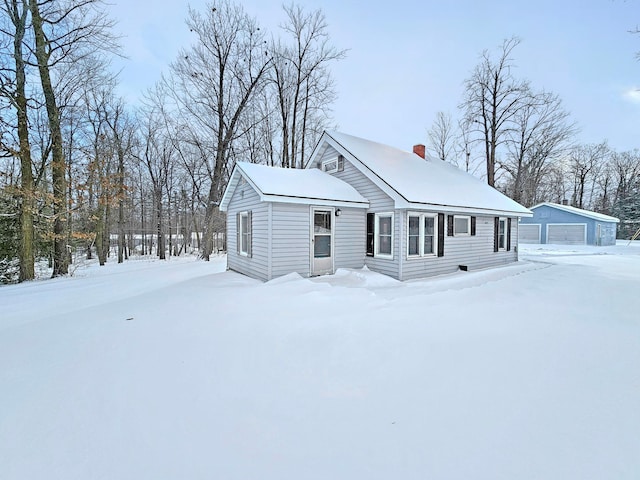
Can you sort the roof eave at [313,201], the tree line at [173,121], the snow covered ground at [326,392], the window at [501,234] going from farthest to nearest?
1. the window at [501,234]
2. the tree line at [173,121]
3. the roof eave at [313,201]
4. the snow covered ground at [326,392]

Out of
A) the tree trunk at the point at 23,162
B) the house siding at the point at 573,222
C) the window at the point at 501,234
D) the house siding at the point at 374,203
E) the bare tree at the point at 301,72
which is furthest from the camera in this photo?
the house siding at the point at 573,222

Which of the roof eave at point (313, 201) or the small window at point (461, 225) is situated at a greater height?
the roof eave at point (313, 201)

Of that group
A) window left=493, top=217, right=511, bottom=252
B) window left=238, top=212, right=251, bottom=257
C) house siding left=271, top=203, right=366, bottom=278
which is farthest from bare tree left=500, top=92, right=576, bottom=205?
window left=238, top=212, right=251, bottom=257

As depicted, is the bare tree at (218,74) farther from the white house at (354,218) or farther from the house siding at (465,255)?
the house siding at (465,255)

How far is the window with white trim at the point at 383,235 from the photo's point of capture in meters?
8.62

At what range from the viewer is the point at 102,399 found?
262 cm

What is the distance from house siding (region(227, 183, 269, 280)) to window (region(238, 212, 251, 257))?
16 cm

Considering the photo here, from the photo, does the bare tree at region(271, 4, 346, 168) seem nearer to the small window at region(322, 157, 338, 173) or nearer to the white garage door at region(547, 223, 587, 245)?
the small window at region(322, 157, 338, 173)

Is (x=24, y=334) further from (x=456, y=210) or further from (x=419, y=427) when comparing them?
(x=456, y=210)

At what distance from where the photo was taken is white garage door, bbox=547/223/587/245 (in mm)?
21375

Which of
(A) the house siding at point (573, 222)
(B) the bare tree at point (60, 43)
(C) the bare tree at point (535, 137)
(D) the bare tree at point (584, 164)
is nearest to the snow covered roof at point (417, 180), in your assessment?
(B) the bare tree at point (60, 43)

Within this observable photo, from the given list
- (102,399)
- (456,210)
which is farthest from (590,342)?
(456,210)

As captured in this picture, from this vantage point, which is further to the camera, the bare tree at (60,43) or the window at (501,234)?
the window at (501,234)

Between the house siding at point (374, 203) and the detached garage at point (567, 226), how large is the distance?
68.9ft
